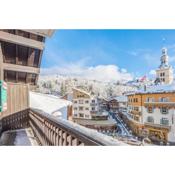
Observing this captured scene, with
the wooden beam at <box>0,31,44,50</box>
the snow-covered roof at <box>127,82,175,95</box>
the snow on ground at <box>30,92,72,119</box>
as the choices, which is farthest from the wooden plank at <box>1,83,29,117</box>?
the snow-covered roof at <box>127,82,175,95</box>

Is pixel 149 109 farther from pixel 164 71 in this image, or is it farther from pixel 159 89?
pixel 164 71

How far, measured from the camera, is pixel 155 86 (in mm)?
2094

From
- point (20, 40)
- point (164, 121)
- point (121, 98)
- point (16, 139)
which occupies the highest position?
point (20, 40)

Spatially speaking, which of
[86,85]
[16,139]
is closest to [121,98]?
[86,85]

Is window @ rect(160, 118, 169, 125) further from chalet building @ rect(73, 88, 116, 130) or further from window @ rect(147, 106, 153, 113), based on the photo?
chalet building @ rect(73, 88, 116, 130)

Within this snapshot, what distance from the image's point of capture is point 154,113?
210 centimetres

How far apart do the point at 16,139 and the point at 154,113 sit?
1.70 meters

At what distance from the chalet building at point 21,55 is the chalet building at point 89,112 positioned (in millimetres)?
669

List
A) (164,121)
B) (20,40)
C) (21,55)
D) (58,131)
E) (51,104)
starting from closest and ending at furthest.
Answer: (58,131), (164,121), (51,104), (20,40), (21,55)

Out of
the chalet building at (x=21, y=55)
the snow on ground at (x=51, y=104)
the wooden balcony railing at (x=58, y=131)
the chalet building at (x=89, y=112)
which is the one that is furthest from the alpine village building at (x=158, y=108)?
the chalet building at (x=21, y=55)

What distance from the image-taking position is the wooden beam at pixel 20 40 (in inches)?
100

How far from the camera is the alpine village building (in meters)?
2.04

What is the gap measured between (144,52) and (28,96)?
1.83 metres
